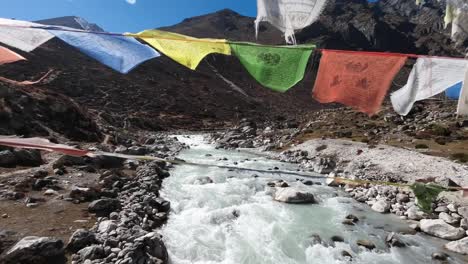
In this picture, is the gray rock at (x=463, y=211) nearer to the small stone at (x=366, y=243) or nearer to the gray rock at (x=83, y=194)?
the small stone at (x=366, y=243)

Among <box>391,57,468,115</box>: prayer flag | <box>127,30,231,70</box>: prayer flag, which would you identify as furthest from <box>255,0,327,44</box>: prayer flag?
<box>391,57,468,115</box>: prayer flag

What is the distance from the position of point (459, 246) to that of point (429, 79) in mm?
6010

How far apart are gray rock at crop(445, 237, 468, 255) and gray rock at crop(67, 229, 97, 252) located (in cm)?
962

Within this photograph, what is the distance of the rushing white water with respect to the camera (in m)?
9.56

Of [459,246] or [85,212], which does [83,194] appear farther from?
[459,246]

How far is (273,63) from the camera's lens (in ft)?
24.1

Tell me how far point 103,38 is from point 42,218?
4.94 metres

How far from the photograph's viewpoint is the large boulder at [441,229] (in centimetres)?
1139

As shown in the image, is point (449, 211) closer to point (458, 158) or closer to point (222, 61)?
point (458, 158)

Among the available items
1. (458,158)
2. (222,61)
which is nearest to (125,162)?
(458,158)

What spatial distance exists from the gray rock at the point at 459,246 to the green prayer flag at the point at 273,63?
731 cm

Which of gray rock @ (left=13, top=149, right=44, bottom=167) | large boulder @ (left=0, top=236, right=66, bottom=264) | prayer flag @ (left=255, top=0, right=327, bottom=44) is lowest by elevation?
large boulder @ (left=0, top=236, right=66, bottom=264)

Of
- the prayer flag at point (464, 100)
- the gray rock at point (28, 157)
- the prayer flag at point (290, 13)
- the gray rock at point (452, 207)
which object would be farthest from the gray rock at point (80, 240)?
the gray rock at point (452, 207)

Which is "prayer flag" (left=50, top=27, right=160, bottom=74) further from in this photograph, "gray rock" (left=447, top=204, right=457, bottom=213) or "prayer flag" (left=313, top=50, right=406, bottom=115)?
"gray rock" (left=447, top=204, right=457, bottom=213)
